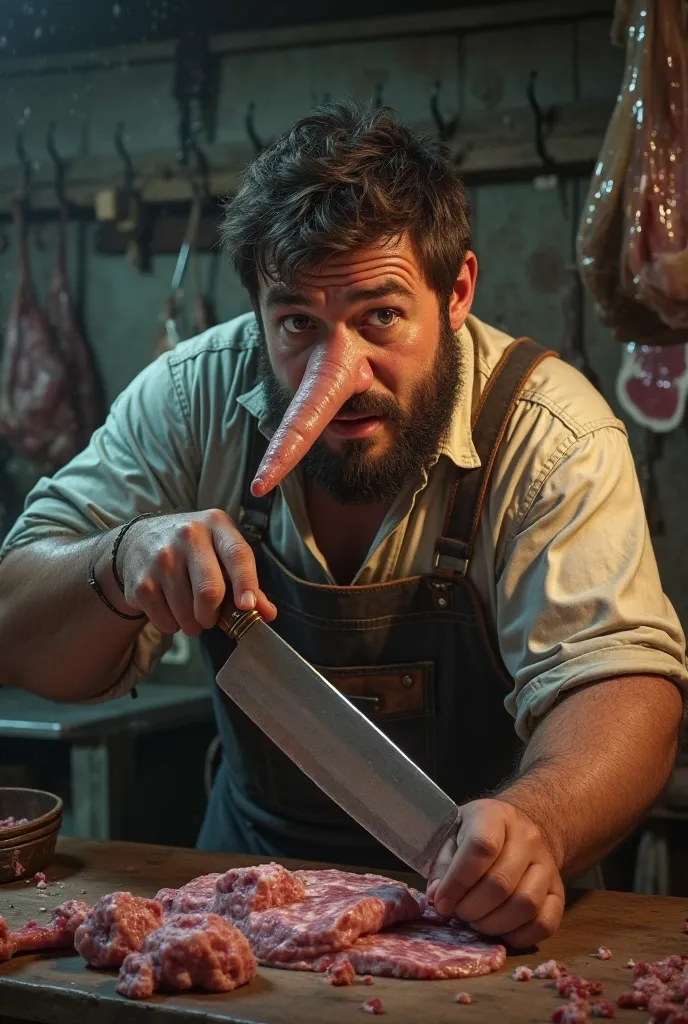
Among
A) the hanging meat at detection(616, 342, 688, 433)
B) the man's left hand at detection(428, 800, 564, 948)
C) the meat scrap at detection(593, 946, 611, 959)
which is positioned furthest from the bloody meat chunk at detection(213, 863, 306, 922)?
the hanging meat at detection(616, 342, 688, 433)

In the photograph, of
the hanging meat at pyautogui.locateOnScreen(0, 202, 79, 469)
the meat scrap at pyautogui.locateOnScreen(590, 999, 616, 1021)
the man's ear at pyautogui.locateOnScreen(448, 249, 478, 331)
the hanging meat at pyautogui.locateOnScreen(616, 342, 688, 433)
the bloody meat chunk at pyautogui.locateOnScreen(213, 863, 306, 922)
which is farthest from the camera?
the hanging meat at pyautogui.locateOnScreen(0, 202, 79, 469)

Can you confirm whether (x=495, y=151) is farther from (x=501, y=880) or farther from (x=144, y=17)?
(x=501, y=880)

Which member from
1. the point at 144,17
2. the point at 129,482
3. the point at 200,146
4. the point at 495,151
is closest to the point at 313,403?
the point at 129,482

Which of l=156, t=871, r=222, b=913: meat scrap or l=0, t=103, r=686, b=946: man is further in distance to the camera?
l=0, t=103, r=686, b=946: man

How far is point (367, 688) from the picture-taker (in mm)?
2707

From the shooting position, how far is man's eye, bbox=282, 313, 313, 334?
8.20 ft

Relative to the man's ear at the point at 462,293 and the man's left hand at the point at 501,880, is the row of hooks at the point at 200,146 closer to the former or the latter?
the man's ear at the point at 462,293

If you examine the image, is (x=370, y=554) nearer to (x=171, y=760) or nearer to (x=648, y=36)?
(x=648, y=36)

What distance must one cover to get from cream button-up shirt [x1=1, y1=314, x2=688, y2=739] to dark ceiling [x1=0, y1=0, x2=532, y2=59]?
6.30 feet

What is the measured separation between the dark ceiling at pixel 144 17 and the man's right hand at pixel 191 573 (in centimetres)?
274

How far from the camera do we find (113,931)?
192 cm

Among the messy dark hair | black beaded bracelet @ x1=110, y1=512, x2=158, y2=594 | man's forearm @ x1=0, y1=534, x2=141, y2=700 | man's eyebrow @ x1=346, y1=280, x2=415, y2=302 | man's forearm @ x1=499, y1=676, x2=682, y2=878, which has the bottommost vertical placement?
man's forearm @ x1=499, y1=676, x2=682, y2=878

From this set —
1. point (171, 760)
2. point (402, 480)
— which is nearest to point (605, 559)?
point (402, 480)

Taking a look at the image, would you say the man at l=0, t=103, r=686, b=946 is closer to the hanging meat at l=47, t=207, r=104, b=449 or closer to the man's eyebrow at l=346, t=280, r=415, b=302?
the man's eyebrow at l=346, t=280, r=415, b=302
